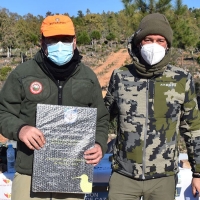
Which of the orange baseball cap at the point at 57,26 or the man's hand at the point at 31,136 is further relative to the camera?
the orange baseball cap at the point at 57,26

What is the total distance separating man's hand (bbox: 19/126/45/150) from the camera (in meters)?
1.71

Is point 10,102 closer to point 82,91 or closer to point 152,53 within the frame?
point 82,91

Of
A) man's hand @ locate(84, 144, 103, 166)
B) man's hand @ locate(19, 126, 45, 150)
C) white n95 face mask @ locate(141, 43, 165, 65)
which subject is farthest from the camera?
white n95 face mask @ locate(141, 43, 165, 65)

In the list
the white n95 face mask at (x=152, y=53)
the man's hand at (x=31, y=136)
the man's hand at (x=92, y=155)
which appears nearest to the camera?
the man's hand at (x=31, y=136)

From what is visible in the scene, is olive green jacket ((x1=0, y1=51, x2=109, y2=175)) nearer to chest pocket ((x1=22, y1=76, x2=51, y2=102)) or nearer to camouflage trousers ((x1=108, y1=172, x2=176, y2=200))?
chest pocket ((x1=22, y1=76, x2=51, y2=102))

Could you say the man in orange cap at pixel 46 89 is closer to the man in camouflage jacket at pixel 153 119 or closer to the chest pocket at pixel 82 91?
the chest pocket at pixel 82 91

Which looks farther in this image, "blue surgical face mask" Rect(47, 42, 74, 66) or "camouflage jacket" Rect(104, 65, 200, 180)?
"camouflage jacket" Rect(104, 65, 200, 180)

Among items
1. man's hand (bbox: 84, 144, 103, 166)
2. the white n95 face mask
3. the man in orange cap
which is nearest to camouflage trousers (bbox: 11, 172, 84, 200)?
the man in orange cap

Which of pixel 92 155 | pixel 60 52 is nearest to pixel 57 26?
pixel 60 52

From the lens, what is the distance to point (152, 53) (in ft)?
7.00

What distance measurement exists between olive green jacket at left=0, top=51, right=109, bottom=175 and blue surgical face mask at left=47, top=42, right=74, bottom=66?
0.07 metres

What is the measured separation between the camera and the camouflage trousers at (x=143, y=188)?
87.0 inches

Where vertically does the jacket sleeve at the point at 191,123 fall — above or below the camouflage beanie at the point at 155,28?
below

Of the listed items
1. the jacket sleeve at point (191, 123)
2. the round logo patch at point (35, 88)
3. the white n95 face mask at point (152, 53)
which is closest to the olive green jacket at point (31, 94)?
the round logo patch at point (35, 88)
